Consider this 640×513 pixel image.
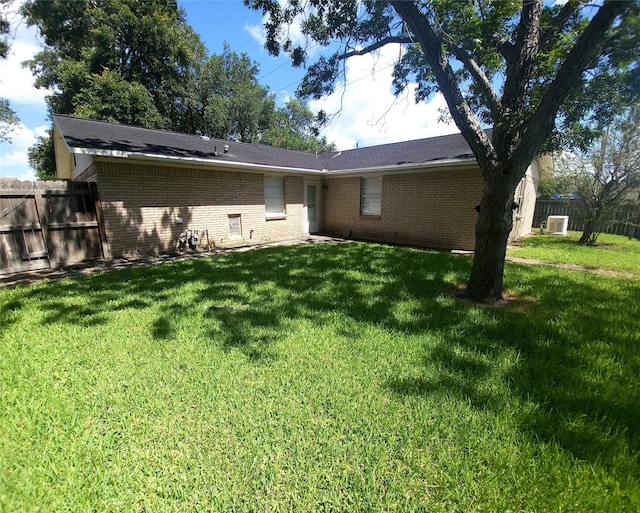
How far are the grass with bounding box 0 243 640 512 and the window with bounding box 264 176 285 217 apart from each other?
7593mm

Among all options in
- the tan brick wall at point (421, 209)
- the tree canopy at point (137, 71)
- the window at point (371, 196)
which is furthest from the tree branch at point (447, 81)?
the tree canopy at point (137, 71)

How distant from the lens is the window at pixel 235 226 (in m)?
10.5

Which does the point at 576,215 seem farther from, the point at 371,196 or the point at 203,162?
the point at 203,162

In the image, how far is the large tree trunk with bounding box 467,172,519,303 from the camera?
167 inches

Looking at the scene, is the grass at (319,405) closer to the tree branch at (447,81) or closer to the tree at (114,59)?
the tree branch at (447,81)

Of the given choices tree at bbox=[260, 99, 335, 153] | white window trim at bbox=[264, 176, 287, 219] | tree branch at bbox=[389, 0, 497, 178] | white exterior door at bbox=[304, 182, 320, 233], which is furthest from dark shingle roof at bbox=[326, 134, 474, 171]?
tree at bbox=[260, 99, 335, 153]

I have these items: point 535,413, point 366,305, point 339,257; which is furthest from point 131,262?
point 535,413

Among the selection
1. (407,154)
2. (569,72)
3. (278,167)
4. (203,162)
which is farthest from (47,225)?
(407,154)

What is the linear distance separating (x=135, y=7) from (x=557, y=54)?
22427 mm

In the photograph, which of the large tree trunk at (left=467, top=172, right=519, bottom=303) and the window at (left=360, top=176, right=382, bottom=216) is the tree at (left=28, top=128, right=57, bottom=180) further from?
the large tree trunk at (left=467, top=172, right=519, bottom=303)

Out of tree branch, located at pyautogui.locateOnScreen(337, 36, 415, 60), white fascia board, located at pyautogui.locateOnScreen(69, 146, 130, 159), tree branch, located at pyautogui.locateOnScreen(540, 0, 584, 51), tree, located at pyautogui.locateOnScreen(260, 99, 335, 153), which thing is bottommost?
white fascia board, located at pyautogui.locateOnScreen(69, 146, 130, 159)

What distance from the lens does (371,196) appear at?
12148 millimetres

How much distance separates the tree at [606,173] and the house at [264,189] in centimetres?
172

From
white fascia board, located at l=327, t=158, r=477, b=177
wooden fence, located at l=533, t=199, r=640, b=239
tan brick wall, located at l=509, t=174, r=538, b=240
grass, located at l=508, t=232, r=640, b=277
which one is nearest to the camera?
grass, located at l=508, t=232, r=640, b=277
